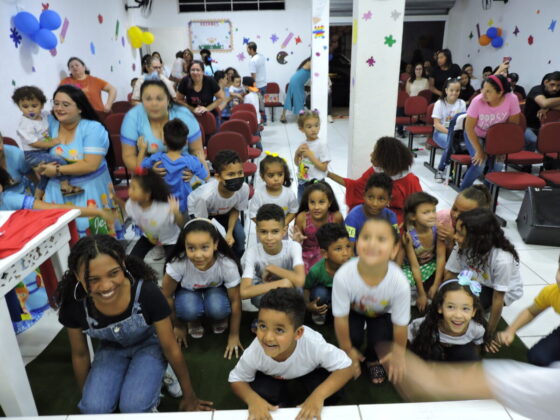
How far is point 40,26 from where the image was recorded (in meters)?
4.85

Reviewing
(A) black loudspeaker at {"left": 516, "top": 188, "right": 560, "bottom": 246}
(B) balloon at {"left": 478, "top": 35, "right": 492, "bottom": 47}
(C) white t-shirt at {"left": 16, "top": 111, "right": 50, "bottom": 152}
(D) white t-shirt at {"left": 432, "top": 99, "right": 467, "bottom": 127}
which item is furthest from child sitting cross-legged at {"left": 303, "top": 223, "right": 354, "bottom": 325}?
(B) balloon at {"left": 478, "top": 35, "right": 492, "bottom": 47}

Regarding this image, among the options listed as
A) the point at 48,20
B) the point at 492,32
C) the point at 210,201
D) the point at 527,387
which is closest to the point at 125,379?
the point at 210,201

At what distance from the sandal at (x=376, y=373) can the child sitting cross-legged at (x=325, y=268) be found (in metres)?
0.44

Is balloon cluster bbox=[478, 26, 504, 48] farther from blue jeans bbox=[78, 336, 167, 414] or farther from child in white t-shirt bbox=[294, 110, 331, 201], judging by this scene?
blue jeans bbox=[78, 336, 167, 414]

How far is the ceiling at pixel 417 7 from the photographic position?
9.57 metres

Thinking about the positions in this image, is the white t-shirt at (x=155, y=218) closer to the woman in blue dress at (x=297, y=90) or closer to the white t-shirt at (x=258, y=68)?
the woman in blue dress at (x=297, y=90)

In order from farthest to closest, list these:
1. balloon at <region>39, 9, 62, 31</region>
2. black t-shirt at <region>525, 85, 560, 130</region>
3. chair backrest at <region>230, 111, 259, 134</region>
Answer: black t-shirt at <region>525, 85, 560, 130</region> → chair backrest at <region>230, 111, 259, 134</region> → balloon at <region>39, 9, 62, 31</region>

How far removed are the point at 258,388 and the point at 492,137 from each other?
11.0 feet

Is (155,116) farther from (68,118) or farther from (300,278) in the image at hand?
(300,278)

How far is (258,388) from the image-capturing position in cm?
180

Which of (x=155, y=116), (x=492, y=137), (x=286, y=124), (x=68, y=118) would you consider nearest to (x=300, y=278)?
(x=155, y=116)

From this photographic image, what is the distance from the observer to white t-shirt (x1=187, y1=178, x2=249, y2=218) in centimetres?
286

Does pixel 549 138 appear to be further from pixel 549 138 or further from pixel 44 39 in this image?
pixel 44 39

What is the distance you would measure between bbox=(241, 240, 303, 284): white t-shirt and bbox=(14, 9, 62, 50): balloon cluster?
3895mm
